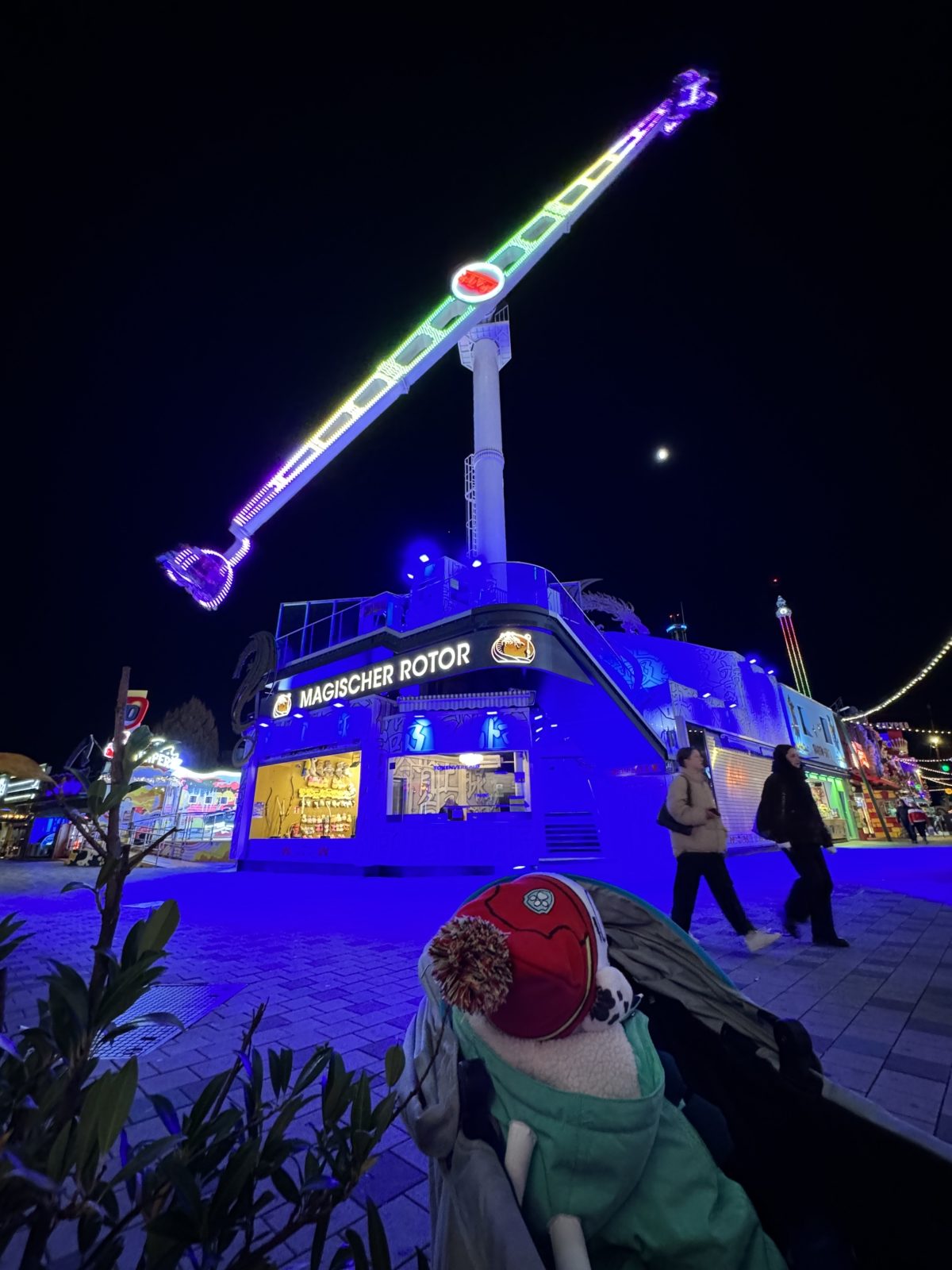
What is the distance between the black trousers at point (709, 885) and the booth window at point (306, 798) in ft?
39.6

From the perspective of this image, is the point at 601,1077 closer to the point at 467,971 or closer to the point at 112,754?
the point at 467,971

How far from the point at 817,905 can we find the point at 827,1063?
9.14 ft

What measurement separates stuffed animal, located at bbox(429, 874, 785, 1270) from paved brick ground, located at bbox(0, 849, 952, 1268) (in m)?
0.66

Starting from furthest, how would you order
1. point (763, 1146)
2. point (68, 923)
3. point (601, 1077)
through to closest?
point (68, 923)
point (763, 1146)
point (601, 1077)

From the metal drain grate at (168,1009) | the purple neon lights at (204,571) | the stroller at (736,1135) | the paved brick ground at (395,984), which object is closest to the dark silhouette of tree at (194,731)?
the purple neon lights at (204,571)

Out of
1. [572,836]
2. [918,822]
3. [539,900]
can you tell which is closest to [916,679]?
[918,822]

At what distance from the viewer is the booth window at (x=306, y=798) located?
15.9 m

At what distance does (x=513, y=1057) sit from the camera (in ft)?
4.77

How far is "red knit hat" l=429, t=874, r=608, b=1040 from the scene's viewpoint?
141 centimetres

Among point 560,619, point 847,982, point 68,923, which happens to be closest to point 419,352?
point 560,619

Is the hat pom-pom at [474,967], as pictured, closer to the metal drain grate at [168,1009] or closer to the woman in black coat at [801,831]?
the metal drain grate at [168,1009]

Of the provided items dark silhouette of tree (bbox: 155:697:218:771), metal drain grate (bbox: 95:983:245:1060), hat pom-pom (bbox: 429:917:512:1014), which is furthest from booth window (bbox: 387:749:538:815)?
dark silhouette of tree (bbox: 155:697:218:771)

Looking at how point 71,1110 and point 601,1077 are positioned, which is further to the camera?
point 601,1077

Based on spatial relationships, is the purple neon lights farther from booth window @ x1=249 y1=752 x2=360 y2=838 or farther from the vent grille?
the vent grille
